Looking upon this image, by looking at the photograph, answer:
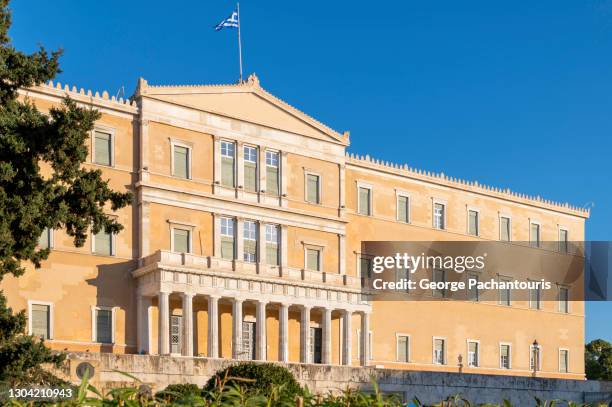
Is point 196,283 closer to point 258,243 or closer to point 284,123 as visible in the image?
point 258,243

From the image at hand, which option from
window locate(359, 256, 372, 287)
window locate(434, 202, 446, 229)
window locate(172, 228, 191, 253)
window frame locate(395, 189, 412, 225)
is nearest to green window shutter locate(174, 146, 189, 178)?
window locate(172, 228, 191, 253)

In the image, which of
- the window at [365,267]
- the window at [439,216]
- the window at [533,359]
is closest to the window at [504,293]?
the window at [533,359]

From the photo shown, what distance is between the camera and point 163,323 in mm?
39594

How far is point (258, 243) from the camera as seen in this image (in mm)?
44938

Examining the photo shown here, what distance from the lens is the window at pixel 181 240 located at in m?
42.9

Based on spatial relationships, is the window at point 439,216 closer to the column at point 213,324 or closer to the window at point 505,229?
the window at point 505,229

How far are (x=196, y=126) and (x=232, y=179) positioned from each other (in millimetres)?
2993

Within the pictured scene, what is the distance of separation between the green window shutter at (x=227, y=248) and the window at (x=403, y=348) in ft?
35.8

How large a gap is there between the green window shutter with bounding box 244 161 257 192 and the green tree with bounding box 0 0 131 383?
65.0 feet

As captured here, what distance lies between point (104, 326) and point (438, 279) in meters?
20.2

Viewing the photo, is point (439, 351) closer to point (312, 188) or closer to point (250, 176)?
point (312, 188)

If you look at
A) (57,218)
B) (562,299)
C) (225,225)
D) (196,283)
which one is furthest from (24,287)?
(562,299)

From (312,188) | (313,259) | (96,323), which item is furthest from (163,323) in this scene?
(312,188)

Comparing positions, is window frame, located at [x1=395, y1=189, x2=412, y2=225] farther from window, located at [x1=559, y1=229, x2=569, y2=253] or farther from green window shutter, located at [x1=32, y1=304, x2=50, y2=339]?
green window shutter, located at [x1=32, y1=304, x2=50, y2=339]
